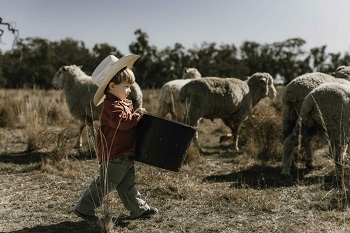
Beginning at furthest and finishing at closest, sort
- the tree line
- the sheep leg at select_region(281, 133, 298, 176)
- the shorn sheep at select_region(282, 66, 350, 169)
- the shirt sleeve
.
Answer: the tree line → the shorn sheep at select_region(282, 66, 350, 169) → the sheep leg at select_region(281, 133, 298, 176) → the shirt sleeve

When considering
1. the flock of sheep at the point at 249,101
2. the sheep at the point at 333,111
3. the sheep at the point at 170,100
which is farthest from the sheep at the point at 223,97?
the sheep at the point at 333,111

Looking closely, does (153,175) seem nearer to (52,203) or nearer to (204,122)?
(52,203)

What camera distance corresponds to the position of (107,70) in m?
4.37

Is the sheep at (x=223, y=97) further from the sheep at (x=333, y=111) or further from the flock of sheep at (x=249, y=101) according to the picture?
the sheep at (x=333, y=111)

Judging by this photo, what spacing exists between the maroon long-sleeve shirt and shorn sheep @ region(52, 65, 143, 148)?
14.4 ft

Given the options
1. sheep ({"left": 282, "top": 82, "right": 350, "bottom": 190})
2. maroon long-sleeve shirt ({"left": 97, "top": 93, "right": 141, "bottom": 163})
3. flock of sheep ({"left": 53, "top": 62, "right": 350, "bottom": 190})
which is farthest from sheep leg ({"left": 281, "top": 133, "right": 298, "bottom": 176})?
maroon long-sleeve shirt ({"left": 97, "top": 93, "right": 141, "bottom": 163})

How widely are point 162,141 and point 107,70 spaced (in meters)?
0.92

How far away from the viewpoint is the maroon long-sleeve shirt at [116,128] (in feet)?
13.8

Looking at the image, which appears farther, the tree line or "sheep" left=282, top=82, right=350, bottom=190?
the tree line

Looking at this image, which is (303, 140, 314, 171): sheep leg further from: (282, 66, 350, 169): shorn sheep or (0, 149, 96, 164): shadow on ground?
(0, 149, 96, 164): shadow on ground

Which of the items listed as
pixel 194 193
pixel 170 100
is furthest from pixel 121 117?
pixel 170 100

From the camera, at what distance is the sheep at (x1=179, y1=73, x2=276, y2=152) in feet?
28.7

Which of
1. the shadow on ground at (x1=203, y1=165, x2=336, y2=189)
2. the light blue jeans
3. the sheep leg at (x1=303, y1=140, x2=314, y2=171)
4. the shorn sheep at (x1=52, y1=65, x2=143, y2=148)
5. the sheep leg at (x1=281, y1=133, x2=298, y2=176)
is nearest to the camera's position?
the light blue jeans

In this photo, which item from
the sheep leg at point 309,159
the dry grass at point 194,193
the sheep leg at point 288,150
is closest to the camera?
the dry grass at point 194,193
